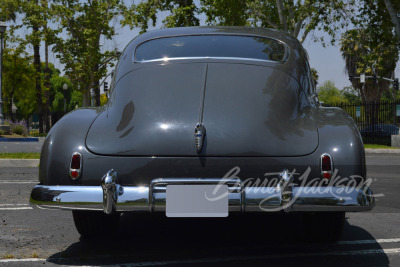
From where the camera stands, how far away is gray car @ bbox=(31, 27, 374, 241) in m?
3.55

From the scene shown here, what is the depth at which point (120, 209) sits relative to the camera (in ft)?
11.7

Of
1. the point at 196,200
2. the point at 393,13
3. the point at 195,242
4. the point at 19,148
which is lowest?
the point at 19,148

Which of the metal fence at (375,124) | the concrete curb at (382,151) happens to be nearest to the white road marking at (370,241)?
the concrete curb at (382,151)

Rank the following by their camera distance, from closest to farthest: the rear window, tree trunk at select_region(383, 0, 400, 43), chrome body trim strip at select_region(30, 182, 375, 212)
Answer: chrome body trim strip at select_region(30, 182, 375, 212), the rear window, tree trunk at select_region(383, 0, 400, 43)

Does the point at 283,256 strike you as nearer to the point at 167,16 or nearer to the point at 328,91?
the point at 167,16

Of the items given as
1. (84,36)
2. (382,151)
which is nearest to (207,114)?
(382,151)

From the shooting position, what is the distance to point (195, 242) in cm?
447

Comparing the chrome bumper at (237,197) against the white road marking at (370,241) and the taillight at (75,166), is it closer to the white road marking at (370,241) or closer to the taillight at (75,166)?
the taillight at (75,166)

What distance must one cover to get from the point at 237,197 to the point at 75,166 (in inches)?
42.5

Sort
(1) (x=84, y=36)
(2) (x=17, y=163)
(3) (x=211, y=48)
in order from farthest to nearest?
(1) (x=84, y=36) → (2) (x=17, y=163) → (3) (x=211, y=48)

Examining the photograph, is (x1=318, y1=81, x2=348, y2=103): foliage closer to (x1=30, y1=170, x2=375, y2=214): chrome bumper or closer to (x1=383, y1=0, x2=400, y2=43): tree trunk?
(x1=383, y1=0, x2=400, y2=43): tree trunk

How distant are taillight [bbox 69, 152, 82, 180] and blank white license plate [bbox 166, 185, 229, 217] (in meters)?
0.62

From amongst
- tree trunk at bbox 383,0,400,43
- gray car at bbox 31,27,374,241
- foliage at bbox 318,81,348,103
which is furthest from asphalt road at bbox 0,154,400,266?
foliage at bbox 318,81,348,103

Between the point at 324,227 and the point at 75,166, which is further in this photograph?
the point at 324,227
